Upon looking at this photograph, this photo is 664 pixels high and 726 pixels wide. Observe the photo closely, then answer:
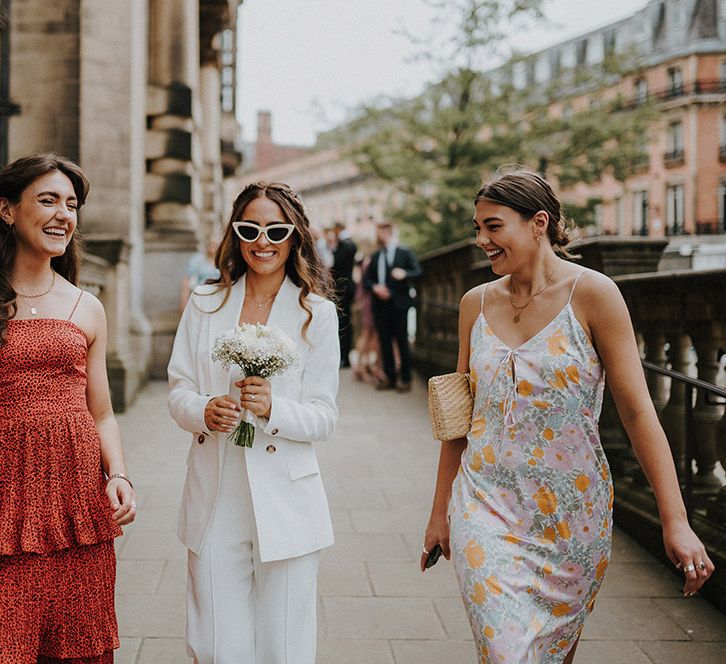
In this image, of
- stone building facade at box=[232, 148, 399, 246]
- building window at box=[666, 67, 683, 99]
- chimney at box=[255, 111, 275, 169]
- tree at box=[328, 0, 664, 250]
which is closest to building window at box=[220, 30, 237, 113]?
tree at box=[328, 0, 664, 250]

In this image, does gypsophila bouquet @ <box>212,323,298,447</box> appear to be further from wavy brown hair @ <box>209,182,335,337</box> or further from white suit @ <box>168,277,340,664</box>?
wavy brown hair @ <box>209,182,335,337</box>

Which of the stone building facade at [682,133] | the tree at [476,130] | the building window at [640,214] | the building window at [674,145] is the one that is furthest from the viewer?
the building window at [640,214]

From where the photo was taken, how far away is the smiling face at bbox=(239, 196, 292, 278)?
323 centimetres

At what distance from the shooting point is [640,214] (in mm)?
62938

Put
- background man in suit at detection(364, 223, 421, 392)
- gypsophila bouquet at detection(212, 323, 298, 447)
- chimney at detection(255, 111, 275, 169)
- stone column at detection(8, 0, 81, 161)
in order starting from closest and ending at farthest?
1. gypsophila bouquet at detection(212, 323, 298, 447)
2. stone column at detection(8, 0, 81, 161)
3. background man in suit at detection(364, 223, 421, 392)
4. chimney at detection(255, 111, 275, 169)

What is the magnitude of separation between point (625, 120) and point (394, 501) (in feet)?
85.5

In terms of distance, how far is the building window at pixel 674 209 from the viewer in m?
60.8

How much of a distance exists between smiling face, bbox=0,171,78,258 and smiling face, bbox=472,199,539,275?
4.09ft

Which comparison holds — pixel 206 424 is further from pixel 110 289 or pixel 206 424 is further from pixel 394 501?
pixel 110 289

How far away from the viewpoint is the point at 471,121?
29.9 m

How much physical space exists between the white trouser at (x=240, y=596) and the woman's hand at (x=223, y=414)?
164 mm

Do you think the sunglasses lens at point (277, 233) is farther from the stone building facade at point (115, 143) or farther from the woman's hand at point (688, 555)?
the stone building facade at point (115, 143)

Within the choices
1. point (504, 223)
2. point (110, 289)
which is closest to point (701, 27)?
point (110, 289)

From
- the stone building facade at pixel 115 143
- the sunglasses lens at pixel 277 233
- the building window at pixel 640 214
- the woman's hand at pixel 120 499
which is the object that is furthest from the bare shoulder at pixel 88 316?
the building window at pixel 640 214
